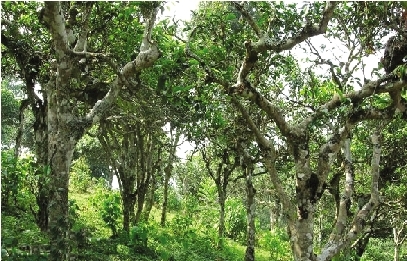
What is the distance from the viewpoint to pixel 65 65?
7805 millimetres

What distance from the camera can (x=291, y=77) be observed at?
14.4 meters

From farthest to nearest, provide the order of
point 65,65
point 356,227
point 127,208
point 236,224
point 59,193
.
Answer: point 236,224, point 127,208, point 356,227, point 65,65, point 59,193

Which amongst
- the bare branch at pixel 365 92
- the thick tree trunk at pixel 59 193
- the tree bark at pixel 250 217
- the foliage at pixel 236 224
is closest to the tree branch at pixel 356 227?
the bare branch at pixel 365 92

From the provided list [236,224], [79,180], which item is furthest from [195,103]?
[79,180]

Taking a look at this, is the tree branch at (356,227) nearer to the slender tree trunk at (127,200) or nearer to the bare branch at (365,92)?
the bare branch at (365,92)

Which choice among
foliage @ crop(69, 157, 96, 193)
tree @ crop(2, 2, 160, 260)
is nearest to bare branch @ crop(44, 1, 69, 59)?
tree @ crop(2, 2, 160, 260)

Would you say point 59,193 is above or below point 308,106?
below

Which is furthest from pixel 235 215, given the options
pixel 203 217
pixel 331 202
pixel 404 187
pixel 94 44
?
pixel 94 44

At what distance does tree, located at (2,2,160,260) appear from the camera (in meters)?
7.46

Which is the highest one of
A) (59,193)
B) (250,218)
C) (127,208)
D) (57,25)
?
(57,25)

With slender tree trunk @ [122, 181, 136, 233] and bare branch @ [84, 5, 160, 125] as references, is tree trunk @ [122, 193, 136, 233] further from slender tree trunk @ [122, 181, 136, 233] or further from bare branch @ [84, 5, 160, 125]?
bare branch @ [84, 5, 160, 125]

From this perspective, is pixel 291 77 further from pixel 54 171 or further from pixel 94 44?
pixel 54 171

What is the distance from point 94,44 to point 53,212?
6.84m

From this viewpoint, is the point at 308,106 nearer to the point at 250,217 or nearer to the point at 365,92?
the point at 365,92
